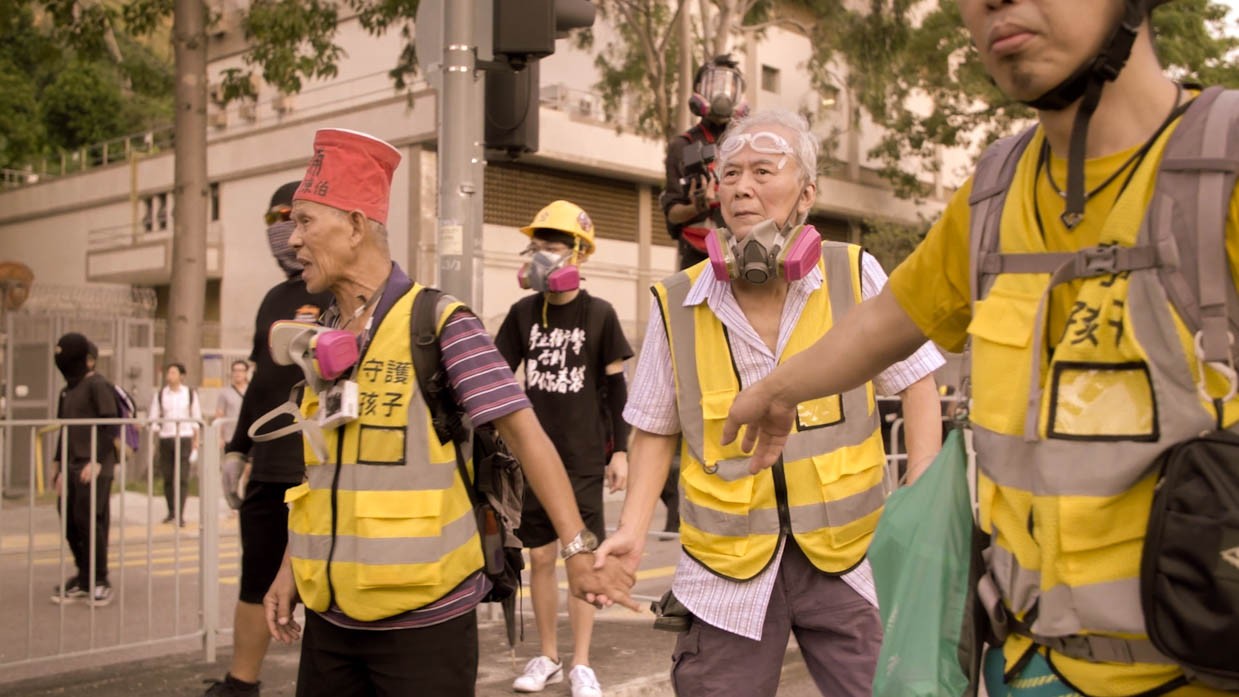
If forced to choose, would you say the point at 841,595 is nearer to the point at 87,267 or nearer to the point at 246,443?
the point at 246,443

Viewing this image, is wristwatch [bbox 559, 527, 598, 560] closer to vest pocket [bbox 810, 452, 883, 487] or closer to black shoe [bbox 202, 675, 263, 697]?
vest pocket [bbox 810, 452, 883, 487]

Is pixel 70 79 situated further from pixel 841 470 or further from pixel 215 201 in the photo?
pixel 841 470

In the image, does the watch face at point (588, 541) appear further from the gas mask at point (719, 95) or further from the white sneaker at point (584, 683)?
the gas mask at point (719, 95)

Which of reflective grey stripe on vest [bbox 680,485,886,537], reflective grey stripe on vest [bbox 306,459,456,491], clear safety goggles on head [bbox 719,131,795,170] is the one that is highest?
clear safety goggles on head [bbox 719,131,795,170]

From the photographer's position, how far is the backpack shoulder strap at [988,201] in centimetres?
217

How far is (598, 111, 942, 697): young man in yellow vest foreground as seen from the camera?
3.52m

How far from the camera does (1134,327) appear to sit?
5.98ft

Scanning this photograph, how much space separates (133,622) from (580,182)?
977 inches

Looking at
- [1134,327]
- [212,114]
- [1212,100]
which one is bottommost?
[1134,327]

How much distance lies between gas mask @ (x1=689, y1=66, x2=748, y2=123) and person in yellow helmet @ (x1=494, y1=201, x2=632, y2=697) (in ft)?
2.83

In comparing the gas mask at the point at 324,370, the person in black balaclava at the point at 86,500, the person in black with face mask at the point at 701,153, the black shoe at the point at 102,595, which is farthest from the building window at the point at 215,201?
the gas mask at the point at 324,370

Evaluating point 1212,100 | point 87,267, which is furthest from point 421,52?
point 87,267

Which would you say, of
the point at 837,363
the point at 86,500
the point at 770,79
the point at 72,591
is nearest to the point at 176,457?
the point at 86,500

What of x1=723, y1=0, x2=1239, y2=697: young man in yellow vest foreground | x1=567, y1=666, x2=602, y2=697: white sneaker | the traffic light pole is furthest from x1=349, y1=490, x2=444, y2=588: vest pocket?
the traffic light pole
